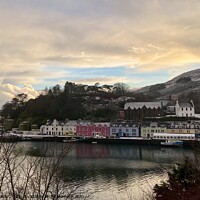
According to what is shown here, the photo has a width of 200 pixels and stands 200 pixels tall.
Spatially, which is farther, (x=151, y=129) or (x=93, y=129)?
(x=93, y=129)

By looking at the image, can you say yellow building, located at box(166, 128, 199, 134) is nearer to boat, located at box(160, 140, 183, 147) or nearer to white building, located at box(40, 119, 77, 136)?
boat, located at box(160, 140, 183, 147)

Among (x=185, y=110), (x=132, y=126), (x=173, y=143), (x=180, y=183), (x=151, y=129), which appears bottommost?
(x=173, y=143)

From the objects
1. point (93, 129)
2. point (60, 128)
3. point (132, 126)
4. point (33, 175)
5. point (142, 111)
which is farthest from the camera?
point (142, 111)

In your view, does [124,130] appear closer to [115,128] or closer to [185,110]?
[115,128]

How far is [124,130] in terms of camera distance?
83.7 ft

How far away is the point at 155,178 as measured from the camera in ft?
34.2

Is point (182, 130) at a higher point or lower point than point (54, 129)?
lower

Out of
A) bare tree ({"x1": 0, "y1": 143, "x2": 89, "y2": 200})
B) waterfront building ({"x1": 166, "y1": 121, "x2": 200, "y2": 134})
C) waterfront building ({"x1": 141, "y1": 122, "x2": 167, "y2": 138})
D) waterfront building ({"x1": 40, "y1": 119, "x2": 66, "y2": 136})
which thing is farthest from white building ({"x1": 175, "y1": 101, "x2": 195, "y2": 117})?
bare tree ({"x1": 0, "y1": 143, "x2": 89, "y2": 200})

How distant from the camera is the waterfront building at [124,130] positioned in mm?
25062

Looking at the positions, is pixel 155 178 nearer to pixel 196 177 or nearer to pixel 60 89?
pixel 196 177

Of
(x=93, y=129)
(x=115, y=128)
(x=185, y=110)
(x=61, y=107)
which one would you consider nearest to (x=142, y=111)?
(x=185, y=110)

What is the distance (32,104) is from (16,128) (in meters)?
3.51

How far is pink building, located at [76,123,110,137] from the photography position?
85.9 feet

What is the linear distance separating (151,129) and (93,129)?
481 cm
